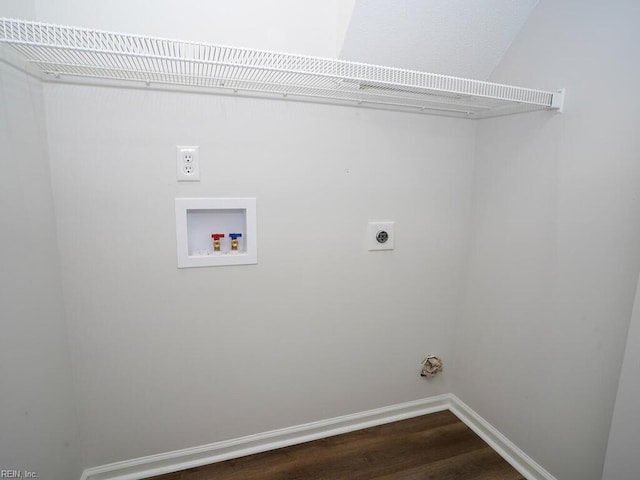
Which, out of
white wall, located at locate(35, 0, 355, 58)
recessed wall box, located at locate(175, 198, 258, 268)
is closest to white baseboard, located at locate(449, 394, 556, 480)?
recessed wall box, located at locate(175, 198, 258, 268)

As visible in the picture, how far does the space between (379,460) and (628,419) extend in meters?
1.00

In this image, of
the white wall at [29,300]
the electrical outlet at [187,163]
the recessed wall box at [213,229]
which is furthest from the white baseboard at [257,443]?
the electrical outlet at [187,163]

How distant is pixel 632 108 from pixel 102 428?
7.67 feet

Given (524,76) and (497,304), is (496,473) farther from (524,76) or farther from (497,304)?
(524,76)

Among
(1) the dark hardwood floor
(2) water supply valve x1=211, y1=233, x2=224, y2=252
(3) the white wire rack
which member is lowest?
(1) the dark hardwood floor

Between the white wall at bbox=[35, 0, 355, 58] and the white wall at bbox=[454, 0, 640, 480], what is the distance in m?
0.88

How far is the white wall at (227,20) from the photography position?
3.80 ft

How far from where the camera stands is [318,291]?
5.24 feet

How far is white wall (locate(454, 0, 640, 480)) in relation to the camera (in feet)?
3.79

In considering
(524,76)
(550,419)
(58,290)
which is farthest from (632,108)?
(58,290)

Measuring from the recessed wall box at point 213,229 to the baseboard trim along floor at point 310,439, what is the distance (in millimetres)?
893

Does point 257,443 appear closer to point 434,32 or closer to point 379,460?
point 379,460

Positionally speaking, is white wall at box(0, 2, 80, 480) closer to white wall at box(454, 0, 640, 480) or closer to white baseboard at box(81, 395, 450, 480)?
white baseboard at box(81, 395, 450, 480)

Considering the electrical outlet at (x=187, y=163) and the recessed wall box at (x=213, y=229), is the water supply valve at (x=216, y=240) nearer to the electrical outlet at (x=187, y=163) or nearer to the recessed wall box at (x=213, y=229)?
the recessed wall box at (x=213, y=229)
